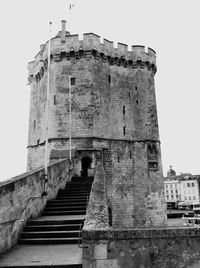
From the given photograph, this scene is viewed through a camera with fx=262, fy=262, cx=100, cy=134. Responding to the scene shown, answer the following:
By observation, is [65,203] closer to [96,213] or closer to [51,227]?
[51,227]

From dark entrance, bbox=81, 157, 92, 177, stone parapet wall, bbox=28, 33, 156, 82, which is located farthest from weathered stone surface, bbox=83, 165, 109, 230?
stone parapet wall, bbox=28, 33, 156, 82

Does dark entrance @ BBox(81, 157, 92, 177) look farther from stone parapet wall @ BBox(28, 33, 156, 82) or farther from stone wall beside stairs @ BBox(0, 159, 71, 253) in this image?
stone wall beside stairs @ BBox(0, 159, 71, 253)

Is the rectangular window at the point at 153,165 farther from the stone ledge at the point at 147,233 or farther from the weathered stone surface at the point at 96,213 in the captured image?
the stone ledge at the point at 147,233

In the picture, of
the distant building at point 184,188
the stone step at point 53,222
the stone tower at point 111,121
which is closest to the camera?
the stone step at point 53,222

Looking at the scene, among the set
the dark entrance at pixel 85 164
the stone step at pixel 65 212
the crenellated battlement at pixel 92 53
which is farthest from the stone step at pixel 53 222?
the crenellated battlement at pixel 92 53

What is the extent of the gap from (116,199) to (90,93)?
7462 millimetres

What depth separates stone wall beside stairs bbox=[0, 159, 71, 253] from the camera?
5.28 metres

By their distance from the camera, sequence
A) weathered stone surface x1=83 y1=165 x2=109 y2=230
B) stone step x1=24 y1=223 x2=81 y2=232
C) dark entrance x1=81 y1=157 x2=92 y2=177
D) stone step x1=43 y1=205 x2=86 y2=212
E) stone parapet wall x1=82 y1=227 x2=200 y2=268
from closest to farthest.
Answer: stone parapet wall x1=82 y1=227 x2=200 y2=268 → weathered stone surface x1=83 y1=165 x2=109 y2=230 → stone step x1=24 y1=223 x2=81 y2=232 → stone step x1=43 y1=205 x2=86 y2=212 → dark entrance x1=81 y1=157 x2=92 y2=177

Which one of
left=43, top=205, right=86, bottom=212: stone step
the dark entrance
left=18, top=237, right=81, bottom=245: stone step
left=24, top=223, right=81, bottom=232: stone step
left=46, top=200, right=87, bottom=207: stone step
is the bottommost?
left=18, top=237, right=81, bottom=245: stone step

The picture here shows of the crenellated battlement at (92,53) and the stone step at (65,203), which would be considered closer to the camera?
the stone step at (65,203)

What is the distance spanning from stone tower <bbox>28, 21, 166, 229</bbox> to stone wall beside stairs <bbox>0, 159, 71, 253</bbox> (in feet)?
27.0

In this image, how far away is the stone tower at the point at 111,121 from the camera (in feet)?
57.9

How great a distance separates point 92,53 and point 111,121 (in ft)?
16.4

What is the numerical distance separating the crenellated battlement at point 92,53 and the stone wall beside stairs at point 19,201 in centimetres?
1180
